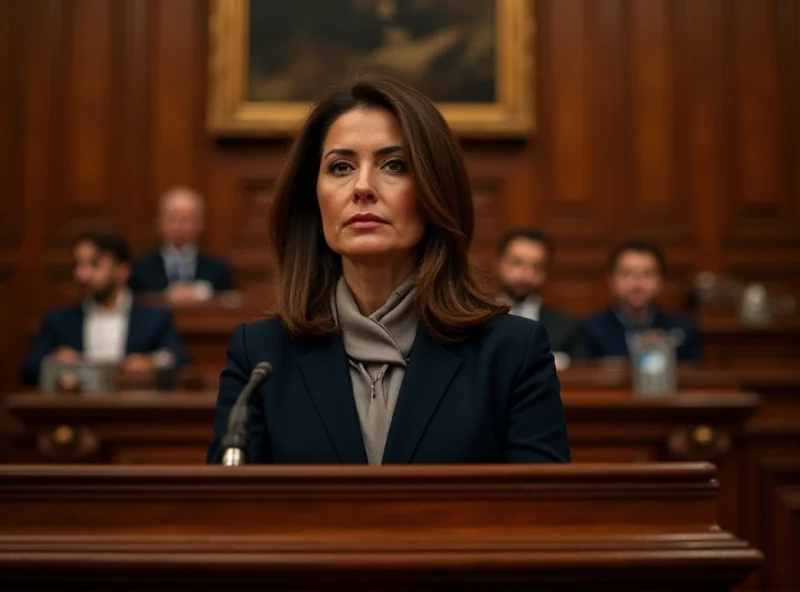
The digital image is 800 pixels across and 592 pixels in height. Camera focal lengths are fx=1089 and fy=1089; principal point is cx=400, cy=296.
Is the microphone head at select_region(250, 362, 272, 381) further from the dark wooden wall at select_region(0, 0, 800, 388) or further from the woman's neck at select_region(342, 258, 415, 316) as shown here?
the dark wooden wall at select_region(0, 0, 800, 388)

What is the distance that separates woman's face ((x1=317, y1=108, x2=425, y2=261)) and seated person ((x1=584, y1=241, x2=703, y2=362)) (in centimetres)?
363

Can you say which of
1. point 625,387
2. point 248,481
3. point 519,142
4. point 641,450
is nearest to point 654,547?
point 248,481

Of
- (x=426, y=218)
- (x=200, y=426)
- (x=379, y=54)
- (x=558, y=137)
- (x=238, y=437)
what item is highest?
(x=379, y=54)

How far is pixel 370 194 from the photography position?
2.17m

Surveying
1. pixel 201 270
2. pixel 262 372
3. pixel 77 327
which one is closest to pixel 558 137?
pixel 201 270

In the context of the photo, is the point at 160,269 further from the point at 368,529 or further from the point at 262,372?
the point at 368,529

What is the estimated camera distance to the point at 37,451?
3.68 m

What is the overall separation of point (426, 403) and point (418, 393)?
1.0 inches

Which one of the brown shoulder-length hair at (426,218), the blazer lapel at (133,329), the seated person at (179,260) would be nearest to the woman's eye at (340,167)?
the brown shoulder-length hair at (426,218)

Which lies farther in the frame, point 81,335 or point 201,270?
point 201,270

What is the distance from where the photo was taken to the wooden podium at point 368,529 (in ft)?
4.56

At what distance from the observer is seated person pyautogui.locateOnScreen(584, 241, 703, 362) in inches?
224

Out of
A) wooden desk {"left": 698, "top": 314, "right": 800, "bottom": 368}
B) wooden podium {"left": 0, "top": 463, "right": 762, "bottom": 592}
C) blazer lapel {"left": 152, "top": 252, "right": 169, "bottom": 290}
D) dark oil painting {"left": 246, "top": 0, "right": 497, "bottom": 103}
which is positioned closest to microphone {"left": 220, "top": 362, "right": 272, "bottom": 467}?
wooden podium {"left": 0, "top": 463, "right": 762, "bottom": 592}

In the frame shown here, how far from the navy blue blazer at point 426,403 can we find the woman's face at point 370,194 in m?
0.20
